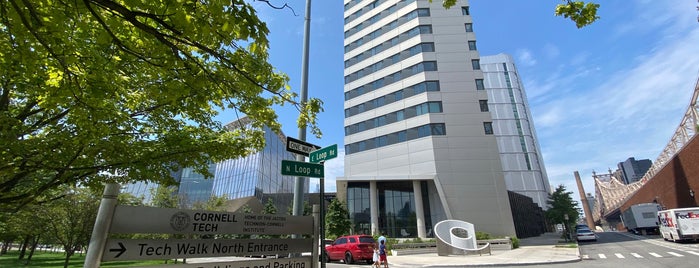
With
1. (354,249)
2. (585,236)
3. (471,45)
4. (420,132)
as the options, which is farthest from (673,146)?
(354,249)

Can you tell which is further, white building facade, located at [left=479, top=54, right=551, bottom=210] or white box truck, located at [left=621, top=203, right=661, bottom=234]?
white building facade, located at [left=479, top=54, right=551, bottom=210]

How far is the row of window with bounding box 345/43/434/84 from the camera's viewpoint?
4000 centimetres

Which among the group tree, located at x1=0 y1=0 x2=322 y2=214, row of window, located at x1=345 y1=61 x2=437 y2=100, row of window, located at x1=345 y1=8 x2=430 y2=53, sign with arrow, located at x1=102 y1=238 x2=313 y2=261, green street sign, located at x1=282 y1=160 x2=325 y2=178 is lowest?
sign with arrow, located at x1=102 y1=238 x2=313 y2=261

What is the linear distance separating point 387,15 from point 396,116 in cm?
1565

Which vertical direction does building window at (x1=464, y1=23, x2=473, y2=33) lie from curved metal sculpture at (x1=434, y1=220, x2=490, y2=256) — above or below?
above

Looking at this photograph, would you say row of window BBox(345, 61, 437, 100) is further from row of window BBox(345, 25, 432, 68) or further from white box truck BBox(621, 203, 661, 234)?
white box truck BBox(621, 203, 661, 234)

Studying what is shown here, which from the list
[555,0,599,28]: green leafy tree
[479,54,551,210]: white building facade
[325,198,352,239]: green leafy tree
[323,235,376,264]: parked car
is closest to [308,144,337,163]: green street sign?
[555,0,599,28]: green leafy tree

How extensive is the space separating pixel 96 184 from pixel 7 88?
282 centimetres

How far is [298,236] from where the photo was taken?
5.25 m

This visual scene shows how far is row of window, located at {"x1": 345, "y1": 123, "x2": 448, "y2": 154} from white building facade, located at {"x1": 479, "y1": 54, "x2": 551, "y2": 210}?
2193 inches

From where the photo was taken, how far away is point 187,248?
12.3 feet

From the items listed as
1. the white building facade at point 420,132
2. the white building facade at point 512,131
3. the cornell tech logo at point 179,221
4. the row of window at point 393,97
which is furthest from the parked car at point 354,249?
the white building facade at point 512,131

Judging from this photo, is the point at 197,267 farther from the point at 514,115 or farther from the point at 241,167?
the point at 514,115

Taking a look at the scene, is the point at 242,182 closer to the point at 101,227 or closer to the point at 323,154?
the point at 323,154
